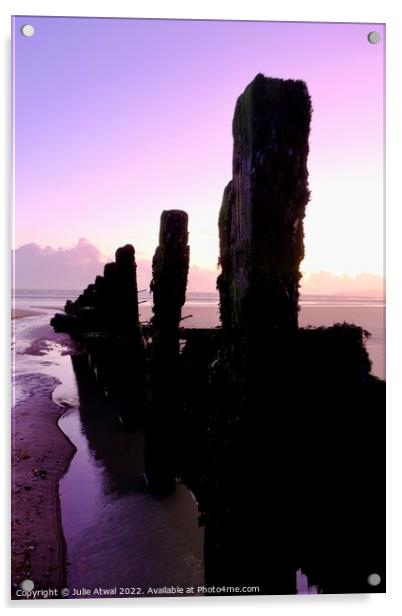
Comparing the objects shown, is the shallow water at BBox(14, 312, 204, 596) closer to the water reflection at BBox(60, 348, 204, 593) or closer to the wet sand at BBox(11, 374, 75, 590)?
the water reflection at BBox(60, 348, 204, 593)

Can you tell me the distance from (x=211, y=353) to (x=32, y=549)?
10.6 feet

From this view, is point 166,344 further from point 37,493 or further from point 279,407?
point 279,407

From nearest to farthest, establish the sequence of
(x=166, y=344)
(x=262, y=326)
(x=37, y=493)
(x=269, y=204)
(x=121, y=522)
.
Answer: (x=269, y=204) → (x=262, y=326) → (x=121, y=522) → (x=166, y=344) → (x=37, y=493)

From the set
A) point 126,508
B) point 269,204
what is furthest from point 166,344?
point 269,204

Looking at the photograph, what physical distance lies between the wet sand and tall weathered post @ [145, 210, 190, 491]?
1.65m

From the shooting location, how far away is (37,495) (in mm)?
7418

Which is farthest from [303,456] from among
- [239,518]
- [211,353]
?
[211,353]

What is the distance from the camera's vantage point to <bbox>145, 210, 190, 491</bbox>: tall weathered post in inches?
268

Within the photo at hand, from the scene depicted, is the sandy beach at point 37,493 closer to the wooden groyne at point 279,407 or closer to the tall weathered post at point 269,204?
the wooden groyne at point 279,407

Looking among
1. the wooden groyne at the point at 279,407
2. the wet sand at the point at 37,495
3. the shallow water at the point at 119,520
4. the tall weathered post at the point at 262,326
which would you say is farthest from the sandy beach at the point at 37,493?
the tall weathered post at the point at 262,326

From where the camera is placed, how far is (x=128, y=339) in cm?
974

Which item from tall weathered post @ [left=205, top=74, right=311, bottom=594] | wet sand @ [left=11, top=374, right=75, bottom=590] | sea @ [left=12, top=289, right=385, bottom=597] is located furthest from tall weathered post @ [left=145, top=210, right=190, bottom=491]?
tall weathered post @ [left=205, top=74, right=311, bottom=594]

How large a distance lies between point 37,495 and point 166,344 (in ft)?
9.67
